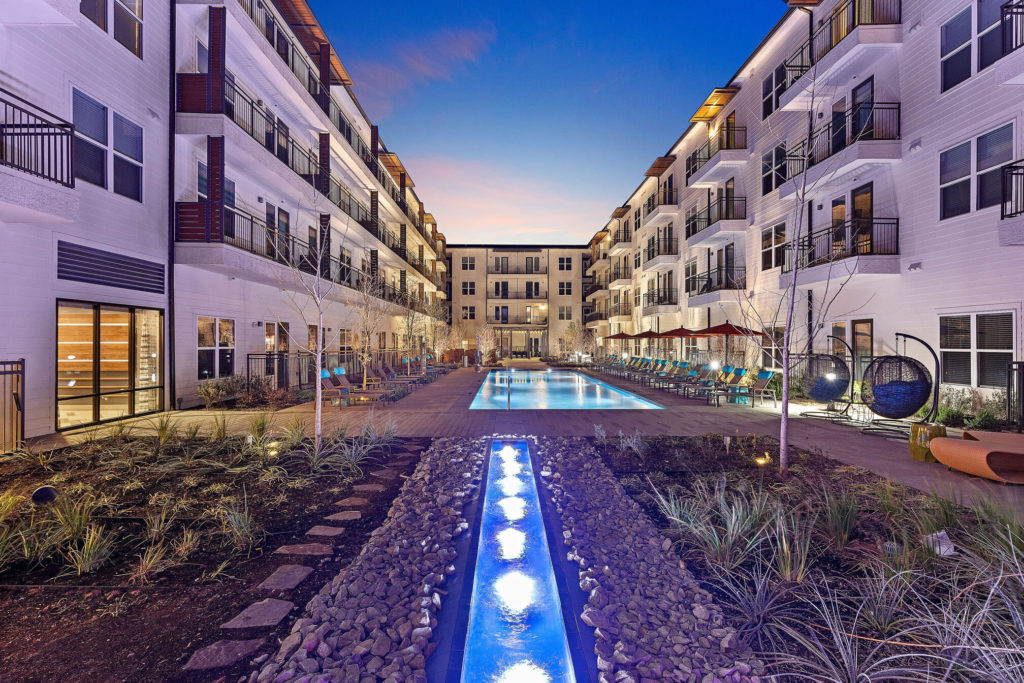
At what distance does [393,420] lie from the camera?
36.8ft

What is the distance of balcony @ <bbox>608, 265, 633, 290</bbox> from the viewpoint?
39375 mm

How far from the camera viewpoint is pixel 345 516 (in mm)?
5008

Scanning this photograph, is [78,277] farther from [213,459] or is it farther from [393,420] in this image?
[393,420]

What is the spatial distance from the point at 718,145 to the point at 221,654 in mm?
26034

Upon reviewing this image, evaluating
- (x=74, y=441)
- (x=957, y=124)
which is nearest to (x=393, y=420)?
(x=74, y=441)

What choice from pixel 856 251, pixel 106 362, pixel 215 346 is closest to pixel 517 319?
pixel 215 346

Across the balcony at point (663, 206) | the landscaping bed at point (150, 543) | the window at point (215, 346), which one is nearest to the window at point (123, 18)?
the window at point (215, 346)

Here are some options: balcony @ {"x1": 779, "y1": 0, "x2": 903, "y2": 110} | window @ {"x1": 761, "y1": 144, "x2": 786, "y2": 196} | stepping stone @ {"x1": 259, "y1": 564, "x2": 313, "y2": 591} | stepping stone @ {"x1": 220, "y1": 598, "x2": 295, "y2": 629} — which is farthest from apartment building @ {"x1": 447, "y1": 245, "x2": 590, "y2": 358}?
stepping stone @ {"x1": 220, "y1": 598, "x2": 295, "y2": 629}

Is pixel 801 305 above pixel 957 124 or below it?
below

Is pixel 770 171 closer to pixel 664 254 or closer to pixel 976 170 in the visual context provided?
pixel 976 170

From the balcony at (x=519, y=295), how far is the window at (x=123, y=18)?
145ft

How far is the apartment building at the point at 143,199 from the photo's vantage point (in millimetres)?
8547

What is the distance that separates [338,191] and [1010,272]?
2310 cm

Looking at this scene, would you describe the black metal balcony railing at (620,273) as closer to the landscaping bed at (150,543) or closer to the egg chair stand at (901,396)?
the egg chair stand at (901,396)
